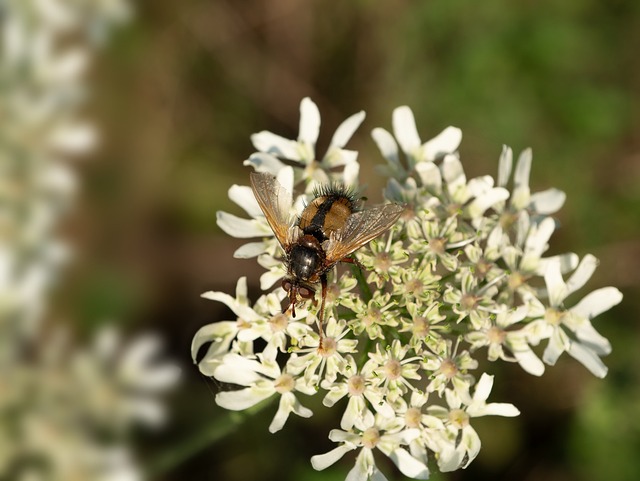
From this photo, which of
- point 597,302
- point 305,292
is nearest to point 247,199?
point 305,292

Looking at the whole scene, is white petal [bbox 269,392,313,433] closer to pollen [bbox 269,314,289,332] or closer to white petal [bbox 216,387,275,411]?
white petal [bbox 216,387,275,411]

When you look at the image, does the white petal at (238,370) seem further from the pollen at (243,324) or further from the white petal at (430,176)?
the white petal at (430,176)

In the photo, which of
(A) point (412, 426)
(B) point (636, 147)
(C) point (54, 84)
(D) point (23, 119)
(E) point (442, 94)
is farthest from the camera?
(B) point (636, 147)

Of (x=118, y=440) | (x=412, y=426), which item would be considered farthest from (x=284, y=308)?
(x=118, y=440)

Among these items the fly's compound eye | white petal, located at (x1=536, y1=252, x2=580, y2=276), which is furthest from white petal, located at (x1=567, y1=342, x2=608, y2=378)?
the fly's compound eye

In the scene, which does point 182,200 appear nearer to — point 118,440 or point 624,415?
point 118,440

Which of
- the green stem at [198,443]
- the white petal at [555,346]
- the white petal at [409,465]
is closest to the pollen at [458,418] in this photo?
the white petal at [409,465]

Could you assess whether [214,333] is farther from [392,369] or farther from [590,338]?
[590,338]
